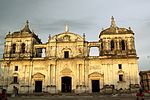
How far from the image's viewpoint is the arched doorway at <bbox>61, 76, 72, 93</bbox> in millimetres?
31402

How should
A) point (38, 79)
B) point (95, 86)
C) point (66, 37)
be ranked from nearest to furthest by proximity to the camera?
point (95, 86) → point (38, 79) → point (66, 37)

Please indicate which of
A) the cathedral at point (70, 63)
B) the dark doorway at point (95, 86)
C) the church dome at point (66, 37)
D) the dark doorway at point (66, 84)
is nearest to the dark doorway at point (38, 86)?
the cathedral at point (70, 63)

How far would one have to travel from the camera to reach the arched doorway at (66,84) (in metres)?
31.4

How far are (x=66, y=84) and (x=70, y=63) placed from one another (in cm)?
319

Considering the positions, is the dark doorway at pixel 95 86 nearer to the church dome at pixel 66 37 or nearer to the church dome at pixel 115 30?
the church dome at pixel 66 37

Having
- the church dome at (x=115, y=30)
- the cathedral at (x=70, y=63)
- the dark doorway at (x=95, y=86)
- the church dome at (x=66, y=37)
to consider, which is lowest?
the dark doorway at (x=95, y=86)

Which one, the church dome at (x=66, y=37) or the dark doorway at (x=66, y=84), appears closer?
the dark doorway at (x=66, y=84)

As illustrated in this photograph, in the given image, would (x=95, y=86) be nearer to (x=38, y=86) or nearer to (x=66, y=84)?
(x=66, y=84)

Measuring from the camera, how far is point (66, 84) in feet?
105

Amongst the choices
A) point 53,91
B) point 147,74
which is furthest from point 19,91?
point 147,74

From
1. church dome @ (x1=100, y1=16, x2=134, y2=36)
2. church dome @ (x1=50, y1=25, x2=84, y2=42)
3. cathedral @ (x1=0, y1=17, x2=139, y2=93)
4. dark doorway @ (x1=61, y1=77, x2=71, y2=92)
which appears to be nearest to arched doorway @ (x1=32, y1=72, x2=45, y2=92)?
cathedral @ (x1=0, y1=17, x2=139, y2=93)

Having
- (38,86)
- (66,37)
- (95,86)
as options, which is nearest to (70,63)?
(66,37)

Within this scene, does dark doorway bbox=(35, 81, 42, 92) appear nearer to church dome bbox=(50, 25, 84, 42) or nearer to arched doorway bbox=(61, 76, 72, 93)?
arched doorway bbox=(61, 76, 72, 93)

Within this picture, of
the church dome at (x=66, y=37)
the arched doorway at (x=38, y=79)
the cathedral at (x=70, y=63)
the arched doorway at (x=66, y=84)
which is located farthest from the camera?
the church dome at (x=66, y=37)
